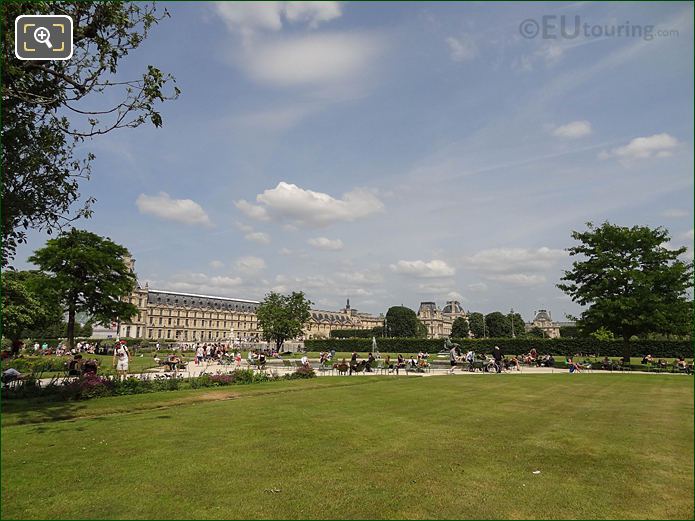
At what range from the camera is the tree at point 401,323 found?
513ft

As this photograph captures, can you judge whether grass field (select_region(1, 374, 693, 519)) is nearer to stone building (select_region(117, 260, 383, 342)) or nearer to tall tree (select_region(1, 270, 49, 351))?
tall tree (select_region(1, 270, 49, 351))

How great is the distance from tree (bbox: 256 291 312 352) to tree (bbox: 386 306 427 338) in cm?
7902

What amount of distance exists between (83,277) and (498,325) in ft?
399

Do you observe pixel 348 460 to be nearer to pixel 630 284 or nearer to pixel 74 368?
pixel 74 368

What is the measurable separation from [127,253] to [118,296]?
6.45 meters

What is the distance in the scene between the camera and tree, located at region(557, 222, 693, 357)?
39.8 metres

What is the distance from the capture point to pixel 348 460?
10094 mm

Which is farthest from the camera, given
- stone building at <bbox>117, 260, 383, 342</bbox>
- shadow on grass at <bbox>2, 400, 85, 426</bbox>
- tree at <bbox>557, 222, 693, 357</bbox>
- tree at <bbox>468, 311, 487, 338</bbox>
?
stone building at <bbox>117, 260, 383, 342</bbox>

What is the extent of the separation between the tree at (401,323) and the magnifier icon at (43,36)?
14943 cm

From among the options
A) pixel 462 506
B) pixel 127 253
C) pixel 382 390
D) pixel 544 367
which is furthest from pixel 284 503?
pixel 127 253

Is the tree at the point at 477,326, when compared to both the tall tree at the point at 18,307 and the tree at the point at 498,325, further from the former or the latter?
the tall tree at the point at 18,307

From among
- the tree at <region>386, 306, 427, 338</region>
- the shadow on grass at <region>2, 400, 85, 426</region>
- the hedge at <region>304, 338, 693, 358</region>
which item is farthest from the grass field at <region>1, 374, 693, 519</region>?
the tree at <region>386, 306, 427, 338</region>

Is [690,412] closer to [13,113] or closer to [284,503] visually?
[284,503]

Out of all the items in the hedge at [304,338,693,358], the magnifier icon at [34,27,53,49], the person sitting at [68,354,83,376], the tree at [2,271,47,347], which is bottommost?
the hedge at [304,338,693,358]
